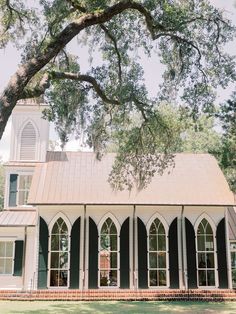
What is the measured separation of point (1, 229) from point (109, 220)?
205 inches

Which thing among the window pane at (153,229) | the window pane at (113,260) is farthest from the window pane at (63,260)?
the window pane at (153,229)

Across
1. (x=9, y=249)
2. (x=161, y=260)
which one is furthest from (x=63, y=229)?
(x=161, y=260)

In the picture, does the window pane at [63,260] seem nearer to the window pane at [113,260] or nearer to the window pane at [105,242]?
the window pane at [105,242]

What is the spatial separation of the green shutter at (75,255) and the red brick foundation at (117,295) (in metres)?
1.09

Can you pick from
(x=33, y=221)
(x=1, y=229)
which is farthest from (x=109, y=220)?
(x=1, y=229)

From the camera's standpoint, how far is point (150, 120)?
45.1ft

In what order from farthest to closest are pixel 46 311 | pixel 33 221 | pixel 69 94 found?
pixel 33 221 < pixel 46 311 < pixel 69 94

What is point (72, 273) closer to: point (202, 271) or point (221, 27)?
point (202, 271)

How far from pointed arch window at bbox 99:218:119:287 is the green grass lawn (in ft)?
8.83

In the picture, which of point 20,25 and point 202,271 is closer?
point 20,25

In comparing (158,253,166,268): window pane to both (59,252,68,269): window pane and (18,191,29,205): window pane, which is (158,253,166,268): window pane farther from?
(18,191,29,205): window pane

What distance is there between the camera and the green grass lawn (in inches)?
552

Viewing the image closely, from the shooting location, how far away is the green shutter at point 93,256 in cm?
1894

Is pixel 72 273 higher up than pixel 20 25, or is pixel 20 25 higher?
pixel 20 25
